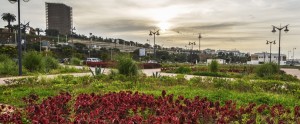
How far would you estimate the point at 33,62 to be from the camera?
23.4 metres

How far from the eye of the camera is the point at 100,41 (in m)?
168

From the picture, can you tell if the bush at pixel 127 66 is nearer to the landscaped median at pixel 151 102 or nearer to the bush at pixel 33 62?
the landscaped median at pixel 151 102

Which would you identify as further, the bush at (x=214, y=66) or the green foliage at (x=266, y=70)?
the bush at (x=214, y=66)

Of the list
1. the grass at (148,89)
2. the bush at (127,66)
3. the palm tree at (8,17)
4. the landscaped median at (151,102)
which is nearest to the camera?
the landscaped median at (151,102)

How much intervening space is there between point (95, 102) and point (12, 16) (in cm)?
11187

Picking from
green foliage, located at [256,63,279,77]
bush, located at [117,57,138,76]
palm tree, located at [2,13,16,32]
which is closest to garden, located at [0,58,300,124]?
bush, located at [117,57,138,76]

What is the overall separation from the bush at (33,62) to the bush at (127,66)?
914 centimetres

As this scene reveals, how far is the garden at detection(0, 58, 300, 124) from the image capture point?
523 cm

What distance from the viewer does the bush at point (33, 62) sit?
2333cm

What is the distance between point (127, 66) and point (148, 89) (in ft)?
13.7

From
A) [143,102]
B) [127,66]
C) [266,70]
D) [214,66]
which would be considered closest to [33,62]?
[127,66]

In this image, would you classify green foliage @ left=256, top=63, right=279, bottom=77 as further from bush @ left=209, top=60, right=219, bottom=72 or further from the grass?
the grass

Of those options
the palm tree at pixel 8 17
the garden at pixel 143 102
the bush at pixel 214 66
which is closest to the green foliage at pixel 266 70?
the bush at pixel 214 66

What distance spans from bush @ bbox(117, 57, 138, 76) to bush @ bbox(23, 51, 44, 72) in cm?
914
